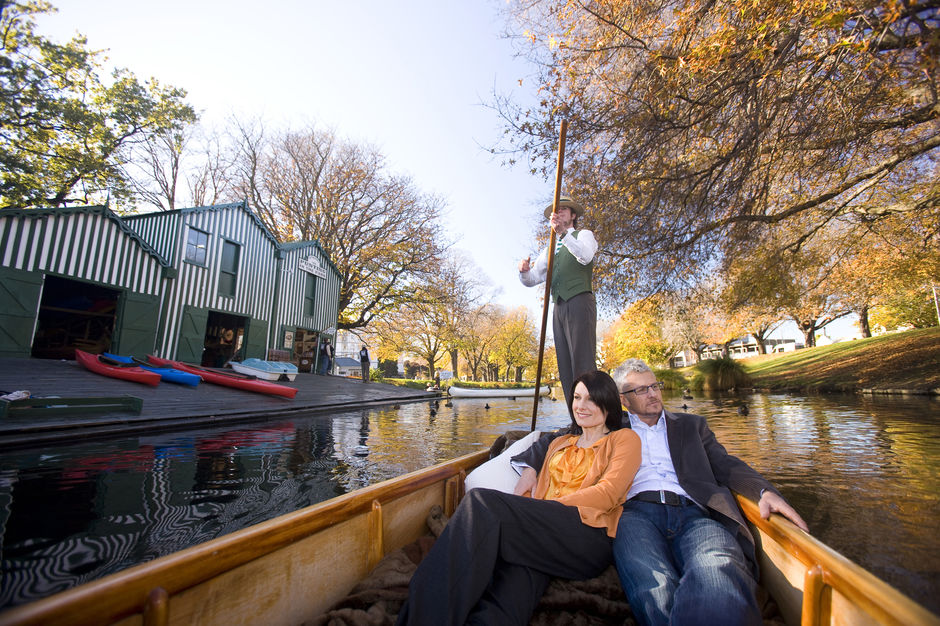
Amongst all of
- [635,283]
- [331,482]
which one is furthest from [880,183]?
[331,482]

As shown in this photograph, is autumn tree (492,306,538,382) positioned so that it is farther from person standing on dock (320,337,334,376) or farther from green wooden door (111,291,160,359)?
green wooden door (111,291,160,359)

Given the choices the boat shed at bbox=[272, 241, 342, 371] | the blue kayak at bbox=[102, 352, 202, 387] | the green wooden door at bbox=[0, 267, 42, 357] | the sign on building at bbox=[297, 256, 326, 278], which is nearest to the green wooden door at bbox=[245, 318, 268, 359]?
the boat shed at bbox=[272, 241, 342, 371]

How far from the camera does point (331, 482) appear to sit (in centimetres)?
354

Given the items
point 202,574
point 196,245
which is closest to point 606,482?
point 202,574

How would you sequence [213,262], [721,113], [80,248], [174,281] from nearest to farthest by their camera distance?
[721,113] < [80,248] < [174,281] < [213,262]

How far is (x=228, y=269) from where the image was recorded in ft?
44.4

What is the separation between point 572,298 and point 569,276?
0.19 metres

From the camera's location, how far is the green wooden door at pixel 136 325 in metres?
10.4

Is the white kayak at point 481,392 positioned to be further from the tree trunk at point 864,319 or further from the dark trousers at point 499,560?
the tree trunk at point 864,319

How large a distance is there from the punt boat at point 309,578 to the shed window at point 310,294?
51.8ft

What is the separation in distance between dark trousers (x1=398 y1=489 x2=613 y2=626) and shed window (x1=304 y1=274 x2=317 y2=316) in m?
16.2

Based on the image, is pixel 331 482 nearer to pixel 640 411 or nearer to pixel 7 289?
pixel 640 411

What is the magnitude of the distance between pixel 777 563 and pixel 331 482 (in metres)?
3.04

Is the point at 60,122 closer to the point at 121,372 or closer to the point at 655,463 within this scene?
the point at 121,372
